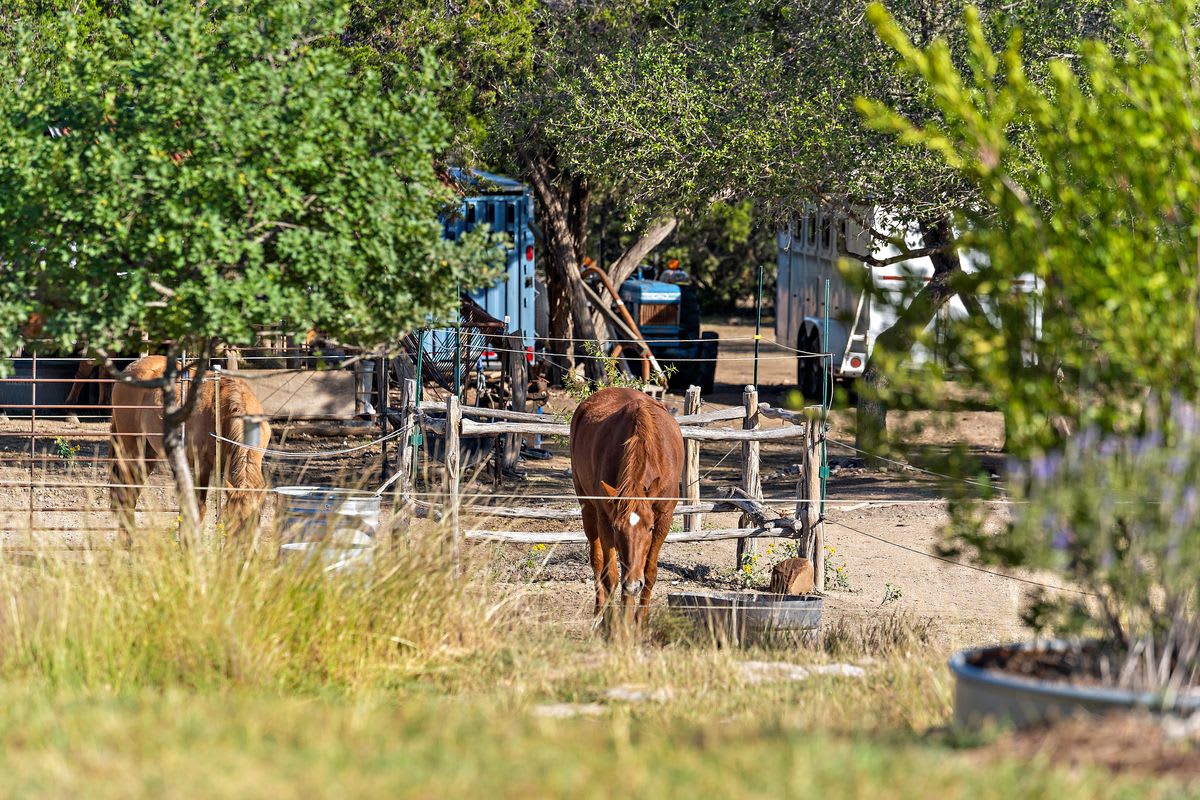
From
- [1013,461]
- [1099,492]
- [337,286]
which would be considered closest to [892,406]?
[1013,461]

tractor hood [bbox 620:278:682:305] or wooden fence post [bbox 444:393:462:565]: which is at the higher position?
tractor hood [bbox 620:278:682:305]

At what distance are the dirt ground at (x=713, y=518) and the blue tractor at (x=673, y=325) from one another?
15.8ft

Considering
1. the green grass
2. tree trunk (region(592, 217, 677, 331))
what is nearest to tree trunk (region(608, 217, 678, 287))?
tree trunk (region(592, 217, 677, 331))

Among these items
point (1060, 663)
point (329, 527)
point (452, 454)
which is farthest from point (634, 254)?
point (1060, 663)

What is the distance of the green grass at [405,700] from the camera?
353 cm

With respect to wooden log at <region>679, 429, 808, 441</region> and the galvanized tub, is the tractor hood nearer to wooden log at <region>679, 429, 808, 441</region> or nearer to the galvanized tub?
wooden log at <region>679, 429, 808, 441</region>

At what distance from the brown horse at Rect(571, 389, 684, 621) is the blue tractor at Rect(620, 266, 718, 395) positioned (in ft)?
40.3

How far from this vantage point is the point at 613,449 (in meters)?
8.60

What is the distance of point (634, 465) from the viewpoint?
8086mm

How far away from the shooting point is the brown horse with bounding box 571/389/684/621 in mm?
7832

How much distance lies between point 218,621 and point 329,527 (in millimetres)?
984

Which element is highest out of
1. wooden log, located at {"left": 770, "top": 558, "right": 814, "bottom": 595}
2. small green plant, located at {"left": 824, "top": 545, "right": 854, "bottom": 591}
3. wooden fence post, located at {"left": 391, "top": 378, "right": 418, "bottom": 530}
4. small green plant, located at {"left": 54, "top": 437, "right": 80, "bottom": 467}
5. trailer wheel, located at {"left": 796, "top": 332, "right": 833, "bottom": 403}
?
trailer wheel, located at {"left": 796, "top": 332, "right": 833, "bottom": 403}

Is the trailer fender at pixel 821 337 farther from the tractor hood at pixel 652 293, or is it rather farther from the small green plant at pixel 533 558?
the small green plant at pixel 533 558

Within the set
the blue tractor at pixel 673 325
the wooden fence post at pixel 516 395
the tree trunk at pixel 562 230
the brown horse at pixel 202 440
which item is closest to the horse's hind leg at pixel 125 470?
the brown horse at pixel 202 440
